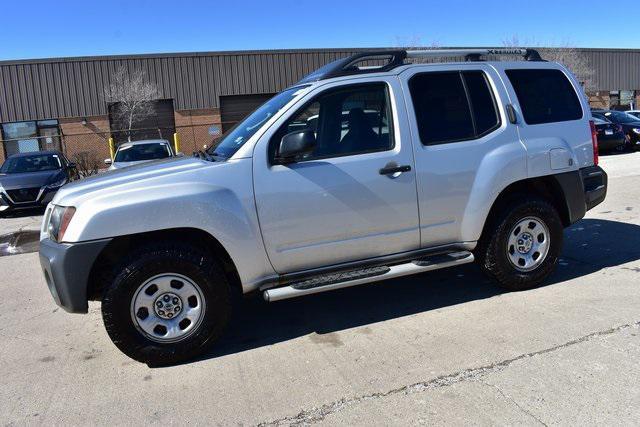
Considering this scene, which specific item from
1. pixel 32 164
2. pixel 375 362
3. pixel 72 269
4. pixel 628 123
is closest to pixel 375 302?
pixel 375 362

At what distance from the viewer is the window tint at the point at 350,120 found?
4.12 meters

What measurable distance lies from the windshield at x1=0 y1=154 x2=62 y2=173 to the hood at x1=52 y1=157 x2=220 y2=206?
10463mm

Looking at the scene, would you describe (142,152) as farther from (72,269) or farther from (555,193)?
(555,193)

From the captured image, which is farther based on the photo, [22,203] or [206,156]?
[22,203]

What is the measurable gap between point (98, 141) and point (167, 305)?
2830 centimetres

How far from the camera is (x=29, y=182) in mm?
12000

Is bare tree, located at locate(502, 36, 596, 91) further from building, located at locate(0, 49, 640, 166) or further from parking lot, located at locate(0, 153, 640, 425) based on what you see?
parking lot, located at locate(0, 153, 640, 425)

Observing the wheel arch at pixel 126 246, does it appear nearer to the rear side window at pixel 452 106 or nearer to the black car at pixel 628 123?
the rear side window at pixel 452 106

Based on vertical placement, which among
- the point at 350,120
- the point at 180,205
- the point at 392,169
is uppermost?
the point at 350,120

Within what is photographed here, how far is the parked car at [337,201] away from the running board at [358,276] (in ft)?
0.04

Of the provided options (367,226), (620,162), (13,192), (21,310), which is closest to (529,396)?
(367,226)

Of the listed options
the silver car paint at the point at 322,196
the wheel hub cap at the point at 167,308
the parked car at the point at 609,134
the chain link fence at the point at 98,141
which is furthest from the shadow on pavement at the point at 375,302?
the chain link fence at the point at 98,141

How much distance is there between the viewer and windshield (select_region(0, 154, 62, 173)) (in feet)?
43.2

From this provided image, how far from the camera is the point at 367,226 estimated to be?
4129mm
